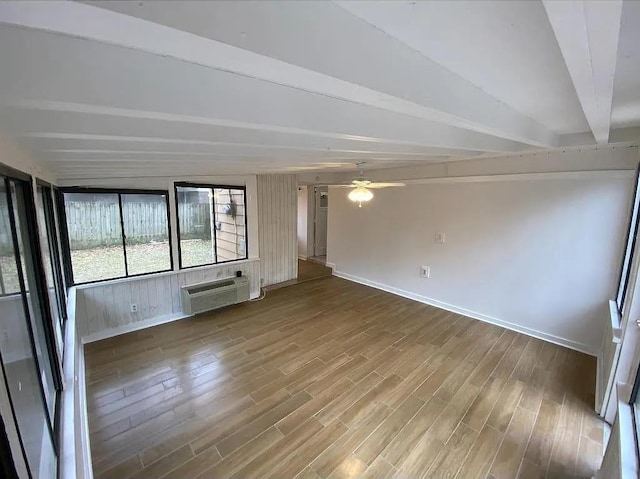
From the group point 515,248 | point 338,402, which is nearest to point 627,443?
point 338,402

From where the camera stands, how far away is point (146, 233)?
159 inches

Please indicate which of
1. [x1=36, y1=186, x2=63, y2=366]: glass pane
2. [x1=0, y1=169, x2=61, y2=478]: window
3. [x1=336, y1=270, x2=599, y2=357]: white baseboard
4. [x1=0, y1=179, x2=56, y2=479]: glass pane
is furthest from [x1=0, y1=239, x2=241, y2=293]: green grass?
[x1=336, y1=270, x2=599, y2=357]: white baseboard

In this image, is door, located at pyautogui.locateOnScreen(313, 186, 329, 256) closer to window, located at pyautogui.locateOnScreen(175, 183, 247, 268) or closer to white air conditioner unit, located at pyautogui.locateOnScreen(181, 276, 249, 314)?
window, located at pyautogui.locateOnScreen(175, 183, 247, 268)

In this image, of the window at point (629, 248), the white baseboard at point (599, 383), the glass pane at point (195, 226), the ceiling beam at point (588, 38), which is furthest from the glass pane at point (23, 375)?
the window at point (629, 248)

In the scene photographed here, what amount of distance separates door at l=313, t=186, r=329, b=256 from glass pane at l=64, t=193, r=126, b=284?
492 cm

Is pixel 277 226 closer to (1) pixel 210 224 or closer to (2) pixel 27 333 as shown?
(1) pixel 210 224

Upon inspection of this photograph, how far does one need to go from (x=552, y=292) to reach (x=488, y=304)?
2.62 ft

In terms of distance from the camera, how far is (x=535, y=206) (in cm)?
360

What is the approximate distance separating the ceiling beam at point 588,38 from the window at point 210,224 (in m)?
4.43

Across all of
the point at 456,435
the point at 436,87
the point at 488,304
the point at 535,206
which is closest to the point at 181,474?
the point at 456,435

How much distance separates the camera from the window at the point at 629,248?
2.81 meters

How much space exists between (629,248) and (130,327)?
6023 mm

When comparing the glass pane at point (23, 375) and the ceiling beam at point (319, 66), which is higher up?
the ceiling beam at point (319, 66)

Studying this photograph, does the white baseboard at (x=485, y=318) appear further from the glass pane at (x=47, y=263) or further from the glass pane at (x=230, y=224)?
the glass pane at (x=47, y=263)
